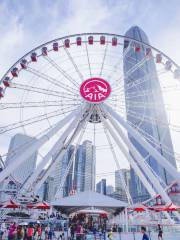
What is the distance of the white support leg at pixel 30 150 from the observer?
1138 centimetres

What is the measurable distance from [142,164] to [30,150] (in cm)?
689

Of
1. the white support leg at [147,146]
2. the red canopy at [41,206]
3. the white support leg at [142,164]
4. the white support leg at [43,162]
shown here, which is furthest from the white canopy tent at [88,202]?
the white support leg at [147,146]

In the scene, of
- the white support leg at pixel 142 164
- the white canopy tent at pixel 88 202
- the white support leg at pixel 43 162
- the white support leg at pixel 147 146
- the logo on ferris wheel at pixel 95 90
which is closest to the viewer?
the white support leg at pixel 147 146

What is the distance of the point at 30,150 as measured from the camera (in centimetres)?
1266

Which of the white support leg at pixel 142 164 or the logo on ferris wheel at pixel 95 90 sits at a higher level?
the logo on ferris wheel at pixel 95 90

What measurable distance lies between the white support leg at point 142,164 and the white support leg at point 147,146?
587 mm

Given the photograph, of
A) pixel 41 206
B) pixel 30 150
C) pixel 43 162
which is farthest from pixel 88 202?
pixel 30 150

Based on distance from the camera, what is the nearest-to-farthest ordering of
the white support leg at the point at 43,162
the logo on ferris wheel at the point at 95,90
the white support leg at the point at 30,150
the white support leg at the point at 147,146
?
the white support leg at the point at 30,150 < the white support leg at the point at 147,146 < the white support leg at the point at 43,162 < the logo on ferris wheel at the point at 95,90

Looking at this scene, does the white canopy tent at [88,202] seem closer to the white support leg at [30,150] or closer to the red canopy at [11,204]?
the red canopy at [11,204]

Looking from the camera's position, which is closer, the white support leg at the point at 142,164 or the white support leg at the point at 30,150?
the white support leg at the point at 30,150

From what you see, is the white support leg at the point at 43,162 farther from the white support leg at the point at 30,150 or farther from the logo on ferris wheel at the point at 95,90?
the logo on ferris wheel at the point at 95,90

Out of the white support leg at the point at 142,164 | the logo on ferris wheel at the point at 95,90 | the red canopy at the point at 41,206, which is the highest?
the logo on ferris wheel at the point at 95,90

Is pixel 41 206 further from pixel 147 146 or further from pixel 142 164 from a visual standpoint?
pixel 147 146

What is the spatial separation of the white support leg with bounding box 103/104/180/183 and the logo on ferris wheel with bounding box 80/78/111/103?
31.0 inches
